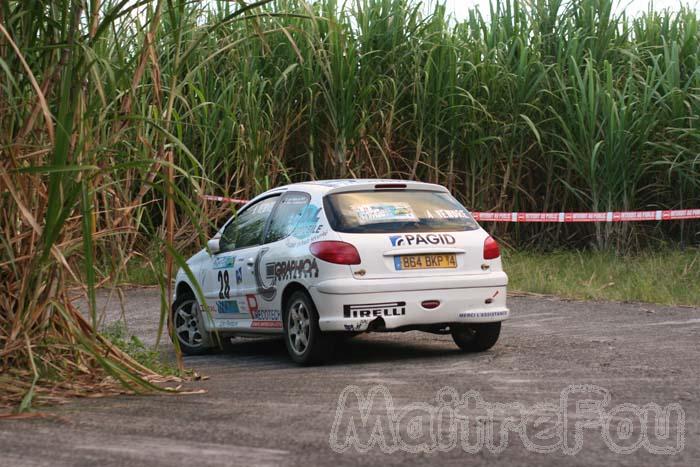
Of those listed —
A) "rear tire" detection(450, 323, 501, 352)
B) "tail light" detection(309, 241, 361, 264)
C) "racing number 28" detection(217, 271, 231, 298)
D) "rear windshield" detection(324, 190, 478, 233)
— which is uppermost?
"rear windshield" detection(324, 190, 478, 233)

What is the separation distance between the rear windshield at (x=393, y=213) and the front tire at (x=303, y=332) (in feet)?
2.13

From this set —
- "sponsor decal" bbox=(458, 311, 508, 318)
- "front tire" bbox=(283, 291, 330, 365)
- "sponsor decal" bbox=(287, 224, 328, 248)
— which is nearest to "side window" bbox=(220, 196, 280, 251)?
"sponsor decal" bbox=(287, 224, 328, 248)

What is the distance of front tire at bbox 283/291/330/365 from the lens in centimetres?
948

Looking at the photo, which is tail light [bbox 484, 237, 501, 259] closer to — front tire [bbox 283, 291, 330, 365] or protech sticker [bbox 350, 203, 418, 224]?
protech sticker [bbox 350, 203, 418, 224]

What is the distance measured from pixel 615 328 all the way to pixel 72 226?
18.6 ft

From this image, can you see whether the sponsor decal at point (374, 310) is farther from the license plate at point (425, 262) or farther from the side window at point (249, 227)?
the side window at point (249, 227)

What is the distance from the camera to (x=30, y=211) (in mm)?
7266

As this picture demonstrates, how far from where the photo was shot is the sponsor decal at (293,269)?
9.58m

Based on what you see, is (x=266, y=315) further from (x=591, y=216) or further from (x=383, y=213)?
(x=591, y=216)

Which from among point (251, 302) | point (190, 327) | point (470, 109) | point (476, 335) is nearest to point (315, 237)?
point (251, 302)

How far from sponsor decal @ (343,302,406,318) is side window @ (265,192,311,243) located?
1.14m

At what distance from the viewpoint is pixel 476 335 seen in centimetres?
1010

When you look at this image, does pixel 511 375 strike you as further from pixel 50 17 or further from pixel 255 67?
pixel 255 67

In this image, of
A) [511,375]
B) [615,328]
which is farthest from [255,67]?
[511,375]
